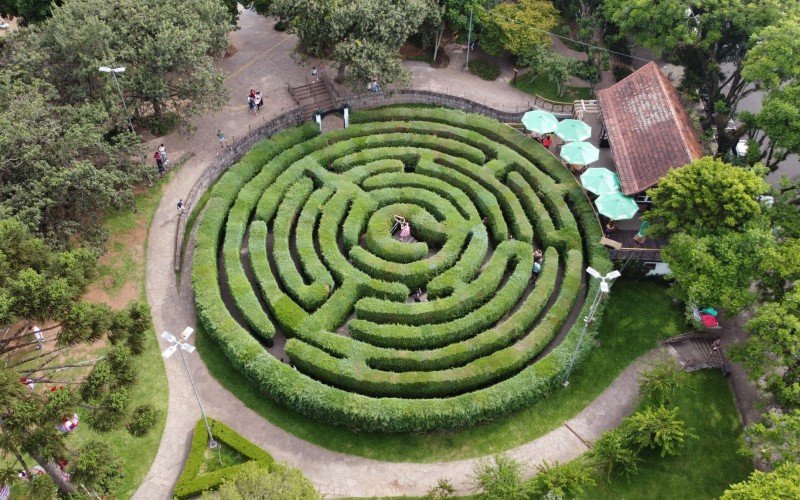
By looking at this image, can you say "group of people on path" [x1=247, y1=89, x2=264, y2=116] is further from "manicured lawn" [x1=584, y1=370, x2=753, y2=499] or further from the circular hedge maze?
"manicured lawn" [x1=584, y1=370, x2=753, y2=499]

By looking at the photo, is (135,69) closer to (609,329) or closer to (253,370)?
(253,370)

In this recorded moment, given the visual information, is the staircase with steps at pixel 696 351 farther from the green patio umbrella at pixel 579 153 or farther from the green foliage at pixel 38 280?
the green foliage at pixel 38 280

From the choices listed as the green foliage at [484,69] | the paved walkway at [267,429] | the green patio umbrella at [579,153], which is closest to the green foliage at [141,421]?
the paved walkway at [267,429]

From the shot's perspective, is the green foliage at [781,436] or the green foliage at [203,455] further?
the green foliage at [203,455]

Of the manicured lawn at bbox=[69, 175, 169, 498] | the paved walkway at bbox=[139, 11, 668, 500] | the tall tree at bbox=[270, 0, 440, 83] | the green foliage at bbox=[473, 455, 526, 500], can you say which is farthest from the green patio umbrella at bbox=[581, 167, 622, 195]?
the manicured lawn at bbox=[69, 175, 169, 498]

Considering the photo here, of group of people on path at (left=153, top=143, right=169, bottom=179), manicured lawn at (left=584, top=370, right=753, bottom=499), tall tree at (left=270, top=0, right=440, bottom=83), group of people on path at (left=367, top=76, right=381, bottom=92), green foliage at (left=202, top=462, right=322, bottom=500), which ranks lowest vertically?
manicured lawn at (left=584, top=370, right=753, bottom=499)

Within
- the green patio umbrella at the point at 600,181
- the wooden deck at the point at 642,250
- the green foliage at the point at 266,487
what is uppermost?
the green patio umbrella at the point at 600,181
